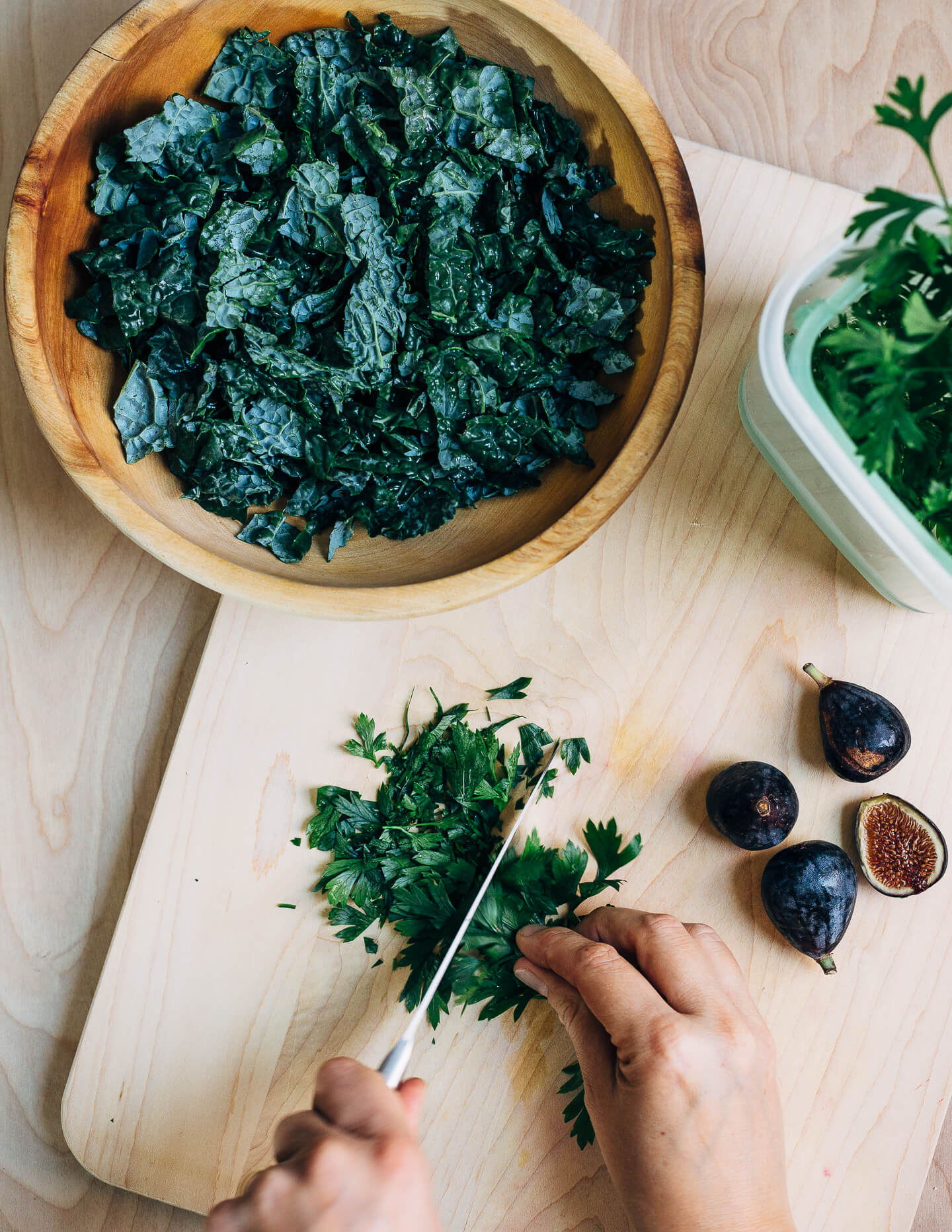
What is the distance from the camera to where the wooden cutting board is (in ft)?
4.21

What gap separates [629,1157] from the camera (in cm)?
112

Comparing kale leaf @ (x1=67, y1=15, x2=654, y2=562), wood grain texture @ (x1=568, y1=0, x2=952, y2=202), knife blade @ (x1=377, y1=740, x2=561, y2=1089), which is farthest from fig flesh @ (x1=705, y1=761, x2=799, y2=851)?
wood grain texture @ (x1=568, y1=0, x2=952, y2=202)

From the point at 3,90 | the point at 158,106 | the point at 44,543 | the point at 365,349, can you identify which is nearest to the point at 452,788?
the point at 365,349

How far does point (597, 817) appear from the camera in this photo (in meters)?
1.31

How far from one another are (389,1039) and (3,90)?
1.66m

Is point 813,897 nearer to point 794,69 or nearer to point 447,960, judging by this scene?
point 447,960

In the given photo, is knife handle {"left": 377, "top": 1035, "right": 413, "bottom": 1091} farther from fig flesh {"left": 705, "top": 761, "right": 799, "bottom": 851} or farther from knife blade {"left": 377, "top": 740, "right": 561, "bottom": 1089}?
fig flesh {"left": 705, "top": 761, "right": 799, "bottom": 851}

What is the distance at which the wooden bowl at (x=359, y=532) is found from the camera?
40.2 inches

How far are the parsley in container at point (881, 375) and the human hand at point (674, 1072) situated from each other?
60 centimetres

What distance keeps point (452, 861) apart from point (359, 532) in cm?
51

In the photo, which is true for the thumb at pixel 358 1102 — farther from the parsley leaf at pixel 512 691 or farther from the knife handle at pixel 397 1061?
the parsley leaf at pixel 512 691

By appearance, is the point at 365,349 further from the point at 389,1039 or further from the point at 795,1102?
the point at 795,1102

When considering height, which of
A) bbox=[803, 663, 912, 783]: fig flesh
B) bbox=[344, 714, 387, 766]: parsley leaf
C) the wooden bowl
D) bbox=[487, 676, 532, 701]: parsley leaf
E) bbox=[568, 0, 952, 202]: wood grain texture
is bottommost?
bbox=[344, 714, 387, 766]: parsley leaf

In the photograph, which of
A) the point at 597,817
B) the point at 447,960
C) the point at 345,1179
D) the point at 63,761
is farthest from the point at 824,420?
the point at 63,761
